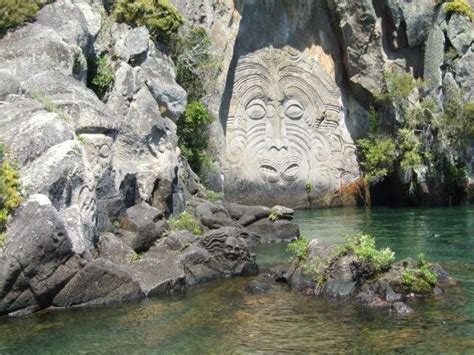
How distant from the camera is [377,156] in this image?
3666 centimetres

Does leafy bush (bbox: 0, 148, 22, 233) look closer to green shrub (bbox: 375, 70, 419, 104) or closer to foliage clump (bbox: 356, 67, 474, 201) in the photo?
foliage clump (bbox: 356, 67, 474, 201)

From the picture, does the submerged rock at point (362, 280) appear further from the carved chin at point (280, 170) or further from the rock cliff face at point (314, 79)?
the carved chin at point (280, 170)

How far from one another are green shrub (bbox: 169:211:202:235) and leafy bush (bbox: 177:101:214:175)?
765 centimetres

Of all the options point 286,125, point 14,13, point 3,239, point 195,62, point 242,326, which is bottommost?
point 242,326

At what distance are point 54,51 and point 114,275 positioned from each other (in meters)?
8.48

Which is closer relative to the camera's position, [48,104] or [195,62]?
[48,104]

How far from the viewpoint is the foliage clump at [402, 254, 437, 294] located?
14.7 metres

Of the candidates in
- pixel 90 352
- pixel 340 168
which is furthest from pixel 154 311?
pixel 340 168

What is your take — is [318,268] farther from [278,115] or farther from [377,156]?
[278,115]

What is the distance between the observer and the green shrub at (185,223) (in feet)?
69.4

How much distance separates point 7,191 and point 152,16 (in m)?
14.1

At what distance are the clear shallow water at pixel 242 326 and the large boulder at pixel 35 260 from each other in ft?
1.38

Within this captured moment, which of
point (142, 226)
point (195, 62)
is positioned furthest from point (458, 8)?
point (142, 226)

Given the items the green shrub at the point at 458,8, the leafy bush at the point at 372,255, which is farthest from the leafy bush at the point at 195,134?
the leafy bush at the point at 372,255
